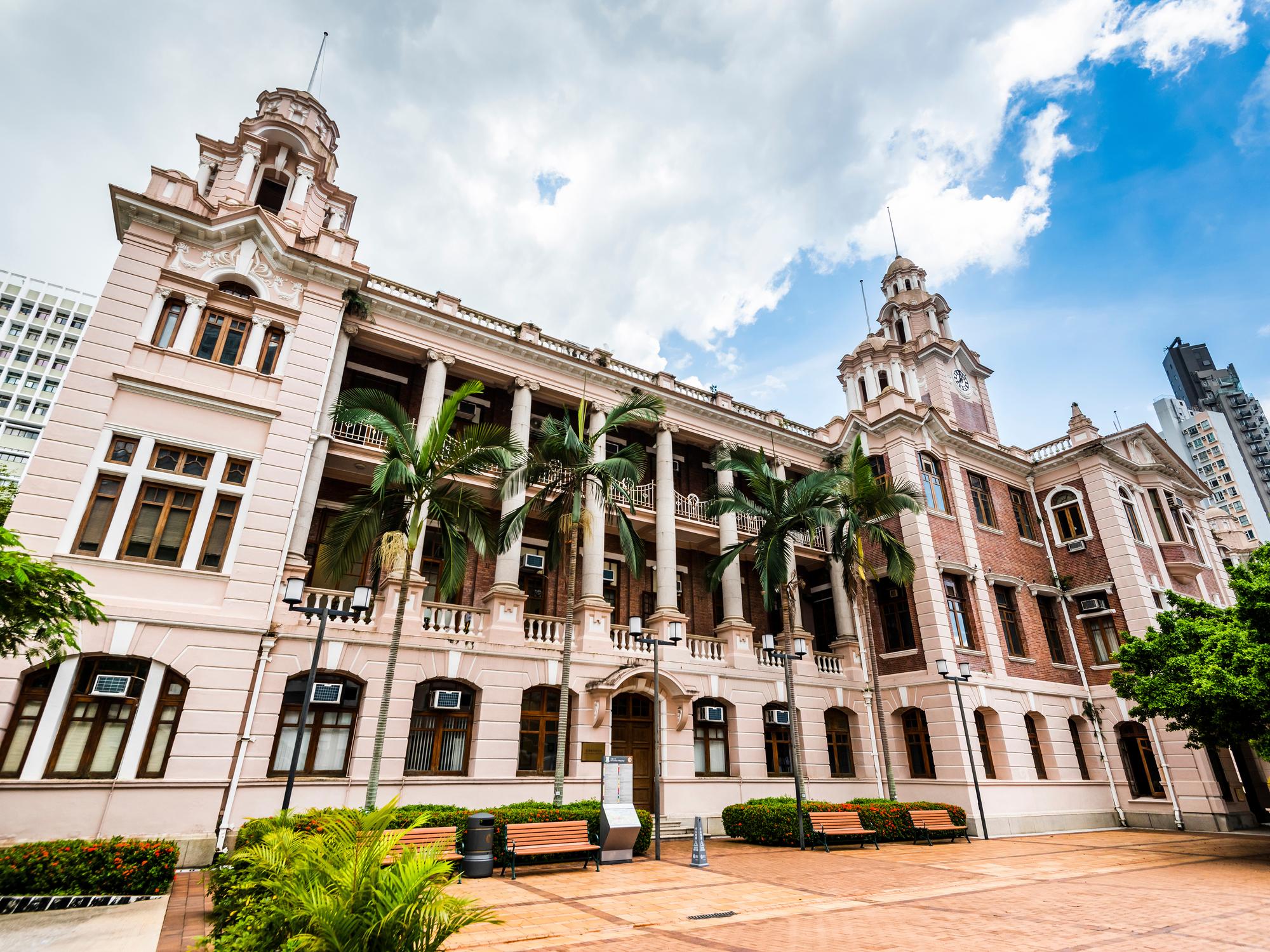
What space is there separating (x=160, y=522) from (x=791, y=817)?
16249 millimetres

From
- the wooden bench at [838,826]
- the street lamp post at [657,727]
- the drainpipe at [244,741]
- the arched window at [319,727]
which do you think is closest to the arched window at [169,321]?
the drainpipe at [244,741]

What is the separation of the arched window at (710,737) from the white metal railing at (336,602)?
966 centimetres

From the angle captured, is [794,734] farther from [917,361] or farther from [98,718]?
[917,361]

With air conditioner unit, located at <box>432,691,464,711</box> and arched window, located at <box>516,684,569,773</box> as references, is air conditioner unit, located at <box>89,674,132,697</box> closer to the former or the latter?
air conditioner unit, located at <box>432,691,464,711</box>

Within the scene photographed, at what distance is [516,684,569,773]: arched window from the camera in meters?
17.3

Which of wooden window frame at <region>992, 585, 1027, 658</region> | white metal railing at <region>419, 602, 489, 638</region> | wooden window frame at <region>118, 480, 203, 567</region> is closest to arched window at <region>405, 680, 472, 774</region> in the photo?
white metal railing at <region>419, 602, 489, 638</region>

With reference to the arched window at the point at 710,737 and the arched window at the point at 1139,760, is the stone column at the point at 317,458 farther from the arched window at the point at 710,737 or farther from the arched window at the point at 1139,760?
the arched window at the point at 1139,760

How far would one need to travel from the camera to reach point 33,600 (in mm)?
8555

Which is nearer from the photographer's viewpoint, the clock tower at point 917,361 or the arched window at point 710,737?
the arched window at point 710,737

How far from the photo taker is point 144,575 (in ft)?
44.4

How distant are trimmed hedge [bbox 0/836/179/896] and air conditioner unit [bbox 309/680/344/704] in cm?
495

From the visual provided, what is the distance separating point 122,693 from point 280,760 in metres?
3.47

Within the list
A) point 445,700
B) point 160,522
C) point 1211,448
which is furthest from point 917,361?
point 1211,448

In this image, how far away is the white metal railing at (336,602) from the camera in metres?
15.2
